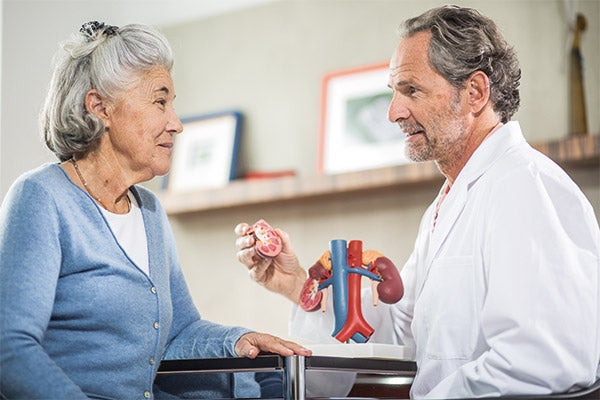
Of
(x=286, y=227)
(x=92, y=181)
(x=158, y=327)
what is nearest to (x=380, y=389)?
(x=158, y=327)

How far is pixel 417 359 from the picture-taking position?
78.9 inches

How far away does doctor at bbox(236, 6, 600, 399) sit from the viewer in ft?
5.53

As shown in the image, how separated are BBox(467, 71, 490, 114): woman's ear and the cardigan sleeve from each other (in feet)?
3.48

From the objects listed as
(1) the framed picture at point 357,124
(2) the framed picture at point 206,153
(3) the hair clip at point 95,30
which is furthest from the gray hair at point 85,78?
(2) the framed picture at point 206,153

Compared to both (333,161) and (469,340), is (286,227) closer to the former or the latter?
(333,161)

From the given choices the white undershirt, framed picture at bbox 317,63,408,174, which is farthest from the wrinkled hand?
framed picture at bbox 317,63,408,174

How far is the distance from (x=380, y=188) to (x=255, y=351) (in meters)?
2.16

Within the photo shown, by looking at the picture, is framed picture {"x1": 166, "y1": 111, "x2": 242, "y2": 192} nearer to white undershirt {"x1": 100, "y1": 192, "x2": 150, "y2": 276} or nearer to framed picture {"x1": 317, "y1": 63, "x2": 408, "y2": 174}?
framed picture {"x1": 317, "y1": 63, "x2": 408, "y2": 174}

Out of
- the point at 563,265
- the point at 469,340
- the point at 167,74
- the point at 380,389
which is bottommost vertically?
the point at 380,389

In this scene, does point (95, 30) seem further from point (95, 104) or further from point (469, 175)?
point (469, 175)

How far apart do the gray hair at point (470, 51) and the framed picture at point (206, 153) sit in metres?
2.18

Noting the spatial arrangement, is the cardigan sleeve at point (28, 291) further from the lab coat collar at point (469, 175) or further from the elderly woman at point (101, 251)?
the lab coat collar at point (469, 175)

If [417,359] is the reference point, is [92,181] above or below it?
above

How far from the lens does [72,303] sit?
1707 millimetres
